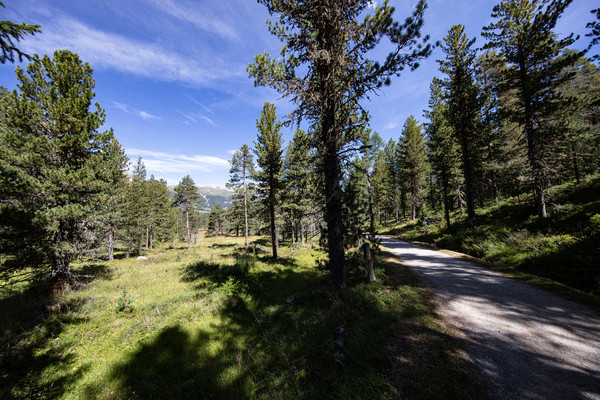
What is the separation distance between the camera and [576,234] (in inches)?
344

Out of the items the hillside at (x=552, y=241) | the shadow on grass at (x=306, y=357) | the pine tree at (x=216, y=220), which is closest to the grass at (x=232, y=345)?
the shadow on grass at (x=306, y=357)

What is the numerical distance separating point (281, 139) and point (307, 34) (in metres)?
13.1

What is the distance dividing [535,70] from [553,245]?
11.5 metres

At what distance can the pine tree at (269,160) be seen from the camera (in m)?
18.9

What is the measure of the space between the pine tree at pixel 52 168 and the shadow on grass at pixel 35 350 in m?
2.72

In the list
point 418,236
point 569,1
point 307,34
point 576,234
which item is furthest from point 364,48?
point 418,236

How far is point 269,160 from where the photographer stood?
1891 cm

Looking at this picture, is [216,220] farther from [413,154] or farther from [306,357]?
[306,357]

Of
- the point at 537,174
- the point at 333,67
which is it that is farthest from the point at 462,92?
the point at 333,67

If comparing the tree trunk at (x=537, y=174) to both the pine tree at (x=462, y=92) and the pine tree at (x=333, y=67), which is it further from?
the pine tree at (x=333, y=67)

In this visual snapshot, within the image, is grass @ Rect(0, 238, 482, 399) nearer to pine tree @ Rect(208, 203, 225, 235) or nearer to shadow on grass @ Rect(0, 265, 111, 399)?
shadow on grass @ Rect(0, 265, 111, 399)

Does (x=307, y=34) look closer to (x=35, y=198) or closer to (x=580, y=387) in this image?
(x=580, y=387)

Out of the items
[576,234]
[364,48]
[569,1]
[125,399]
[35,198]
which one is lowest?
[125,399]

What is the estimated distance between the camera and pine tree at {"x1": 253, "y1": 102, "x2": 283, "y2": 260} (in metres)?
18.9
